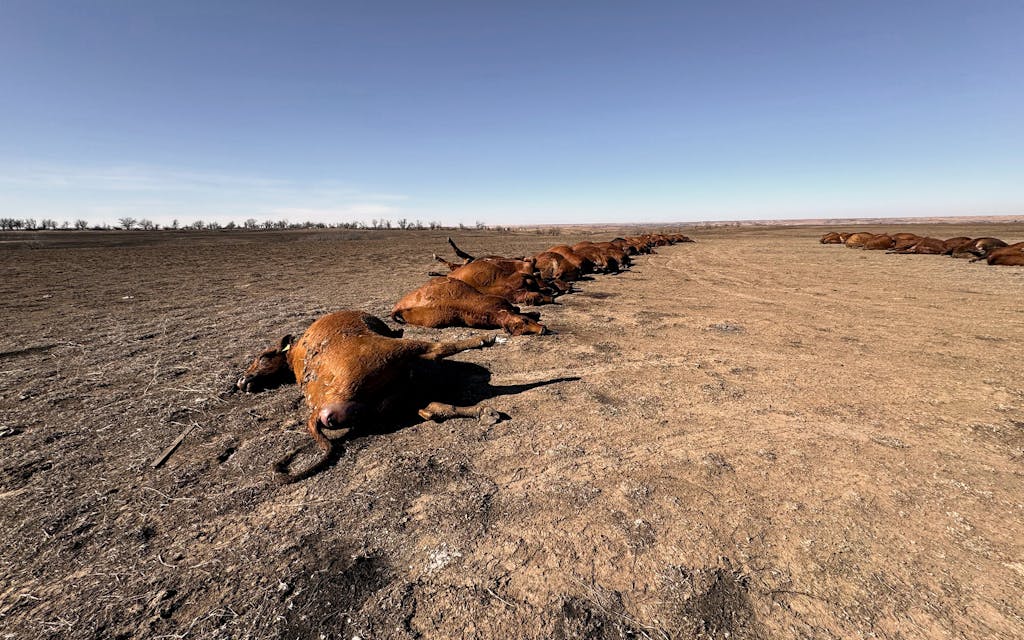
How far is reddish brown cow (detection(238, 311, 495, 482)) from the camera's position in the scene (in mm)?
3369

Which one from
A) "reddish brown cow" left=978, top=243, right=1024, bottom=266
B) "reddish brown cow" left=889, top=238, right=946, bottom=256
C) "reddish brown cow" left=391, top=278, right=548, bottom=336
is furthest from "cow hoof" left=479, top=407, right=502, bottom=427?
"reddish brown cow" left=889, top=238, right=946, bottom=256

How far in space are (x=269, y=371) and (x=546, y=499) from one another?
133 inches

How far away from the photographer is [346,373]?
11.7 feet

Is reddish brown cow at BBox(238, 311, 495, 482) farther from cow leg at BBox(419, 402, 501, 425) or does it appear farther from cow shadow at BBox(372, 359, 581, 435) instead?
cow shadow at BBox(372, 359, 581, 435)

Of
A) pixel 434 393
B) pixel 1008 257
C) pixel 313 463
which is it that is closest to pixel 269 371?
pixel 313 463

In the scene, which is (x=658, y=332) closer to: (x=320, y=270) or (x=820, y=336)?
(x=820, y=336)

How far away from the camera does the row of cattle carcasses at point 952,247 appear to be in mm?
15094

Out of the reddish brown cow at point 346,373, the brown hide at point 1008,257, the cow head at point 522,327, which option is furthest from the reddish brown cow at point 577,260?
the brown hide at point 1008,257

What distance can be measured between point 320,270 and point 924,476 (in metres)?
17.5

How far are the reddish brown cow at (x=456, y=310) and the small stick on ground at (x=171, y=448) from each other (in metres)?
3.73

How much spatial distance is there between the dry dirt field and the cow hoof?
90 mm

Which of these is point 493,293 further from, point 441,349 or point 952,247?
point 952,247

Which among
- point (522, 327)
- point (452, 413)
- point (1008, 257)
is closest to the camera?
point (452, 413)

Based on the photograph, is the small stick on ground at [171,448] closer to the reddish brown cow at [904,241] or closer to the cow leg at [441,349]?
the cow leg at [441,349]
